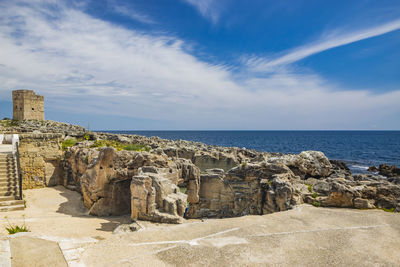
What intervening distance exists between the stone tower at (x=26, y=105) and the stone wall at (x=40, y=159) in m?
34.4

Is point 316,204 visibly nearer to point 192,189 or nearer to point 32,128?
point 192,189

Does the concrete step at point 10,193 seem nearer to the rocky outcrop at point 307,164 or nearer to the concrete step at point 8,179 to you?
the concrete step at point 8,179

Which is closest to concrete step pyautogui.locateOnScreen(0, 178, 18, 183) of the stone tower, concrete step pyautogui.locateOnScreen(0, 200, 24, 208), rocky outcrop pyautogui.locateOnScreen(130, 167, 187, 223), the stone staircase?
the stone staircase

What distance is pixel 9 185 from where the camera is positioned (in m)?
14.8

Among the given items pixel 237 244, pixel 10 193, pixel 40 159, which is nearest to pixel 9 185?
pixel 10 193

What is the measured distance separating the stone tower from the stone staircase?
36.2 meters

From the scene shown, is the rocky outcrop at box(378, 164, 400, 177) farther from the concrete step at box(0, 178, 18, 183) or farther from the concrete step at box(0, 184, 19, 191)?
the concrete step at box(0, 178, 18, 183)

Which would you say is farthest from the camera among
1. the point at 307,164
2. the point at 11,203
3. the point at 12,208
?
the point at 307,164

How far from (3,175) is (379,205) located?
20120mm

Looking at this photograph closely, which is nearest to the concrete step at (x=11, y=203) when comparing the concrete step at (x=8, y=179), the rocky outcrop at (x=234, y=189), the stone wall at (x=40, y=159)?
the concrete step at (x=8, y=179)

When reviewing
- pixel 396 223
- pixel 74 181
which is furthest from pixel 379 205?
pixel 74 181

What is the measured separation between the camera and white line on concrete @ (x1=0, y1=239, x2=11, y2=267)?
6.08 m

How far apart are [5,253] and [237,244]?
6.05 m

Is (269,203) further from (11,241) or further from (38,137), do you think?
(38,137)
